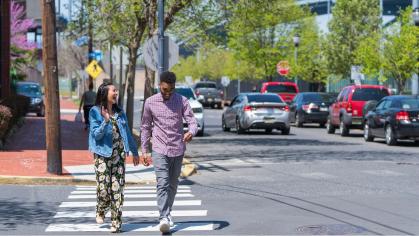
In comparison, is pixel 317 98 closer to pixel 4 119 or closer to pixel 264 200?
pixel 4 119

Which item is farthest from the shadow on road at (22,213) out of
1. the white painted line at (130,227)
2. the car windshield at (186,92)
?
the car windshield at (186,92)

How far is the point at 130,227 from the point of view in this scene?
10695 millimetres

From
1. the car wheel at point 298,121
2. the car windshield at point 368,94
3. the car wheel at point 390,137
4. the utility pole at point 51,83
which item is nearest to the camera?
the utility pole at point 51,83

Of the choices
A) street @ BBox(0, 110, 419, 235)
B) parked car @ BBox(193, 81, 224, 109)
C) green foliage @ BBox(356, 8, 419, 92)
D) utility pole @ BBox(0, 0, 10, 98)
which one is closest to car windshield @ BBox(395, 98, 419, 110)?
street @ BBox(0, 110, 419, 235)

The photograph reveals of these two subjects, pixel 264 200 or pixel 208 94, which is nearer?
pixel 264 200

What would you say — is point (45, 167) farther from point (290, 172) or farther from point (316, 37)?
point (316, 37)

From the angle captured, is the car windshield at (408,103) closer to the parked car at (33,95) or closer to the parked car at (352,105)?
the parked car at (352,105)

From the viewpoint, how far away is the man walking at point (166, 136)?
994 cm

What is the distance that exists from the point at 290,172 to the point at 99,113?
27.5ft

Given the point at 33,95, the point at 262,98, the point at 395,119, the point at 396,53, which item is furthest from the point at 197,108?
the point at 33,95

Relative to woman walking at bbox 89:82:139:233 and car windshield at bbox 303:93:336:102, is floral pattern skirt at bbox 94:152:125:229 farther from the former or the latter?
car windshield at bbox 303:93:336:102

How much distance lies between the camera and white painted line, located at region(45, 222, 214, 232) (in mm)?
10445

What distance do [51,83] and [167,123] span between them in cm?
675

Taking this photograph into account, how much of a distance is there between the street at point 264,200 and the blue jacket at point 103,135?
0.98 meters
